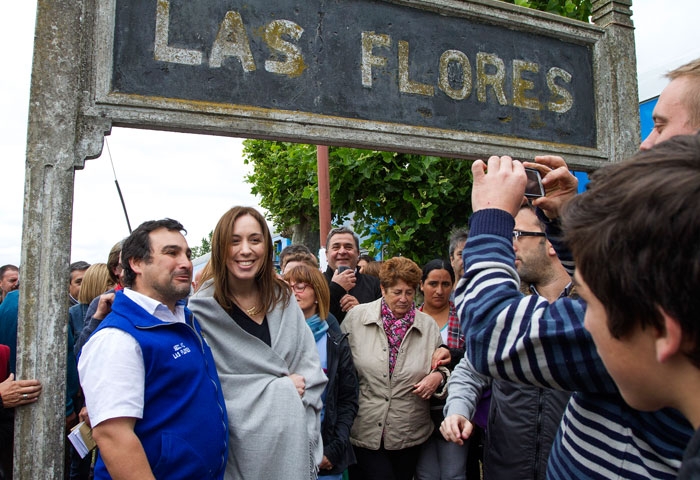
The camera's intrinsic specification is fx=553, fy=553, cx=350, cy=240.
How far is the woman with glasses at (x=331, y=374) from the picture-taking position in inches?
130

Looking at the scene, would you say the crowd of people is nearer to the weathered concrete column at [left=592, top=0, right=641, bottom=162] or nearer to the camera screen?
the camera screen

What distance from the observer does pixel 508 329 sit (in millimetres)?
1198

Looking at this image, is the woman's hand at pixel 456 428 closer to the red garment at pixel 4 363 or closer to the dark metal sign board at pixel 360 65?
the dark metal sign board at pixel 360 65

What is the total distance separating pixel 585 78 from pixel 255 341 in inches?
139

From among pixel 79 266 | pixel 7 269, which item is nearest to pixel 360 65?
pixel 79 266

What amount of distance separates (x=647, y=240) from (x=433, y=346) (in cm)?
328

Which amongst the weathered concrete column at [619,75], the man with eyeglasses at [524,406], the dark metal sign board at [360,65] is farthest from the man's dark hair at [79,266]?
the weathered concrete column at [619,75]

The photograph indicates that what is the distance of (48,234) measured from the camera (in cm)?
291

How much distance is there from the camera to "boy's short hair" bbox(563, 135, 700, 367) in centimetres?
76

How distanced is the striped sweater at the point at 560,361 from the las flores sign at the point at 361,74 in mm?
2461

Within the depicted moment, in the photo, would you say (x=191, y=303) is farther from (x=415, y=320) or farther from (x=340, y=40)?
(x=340, y=40)

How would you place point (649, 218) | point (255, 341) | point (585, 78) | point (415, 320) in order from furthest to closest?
point (585, 78)
point (415, 320)
point (255, 341)
point (649, 218)

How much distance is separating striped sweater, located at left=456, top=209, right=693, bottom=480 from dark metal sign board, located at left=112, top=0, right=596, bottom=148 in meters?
2.55

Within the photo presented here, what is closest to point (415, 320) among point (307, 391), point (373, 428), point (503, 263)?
point (373, 428)
